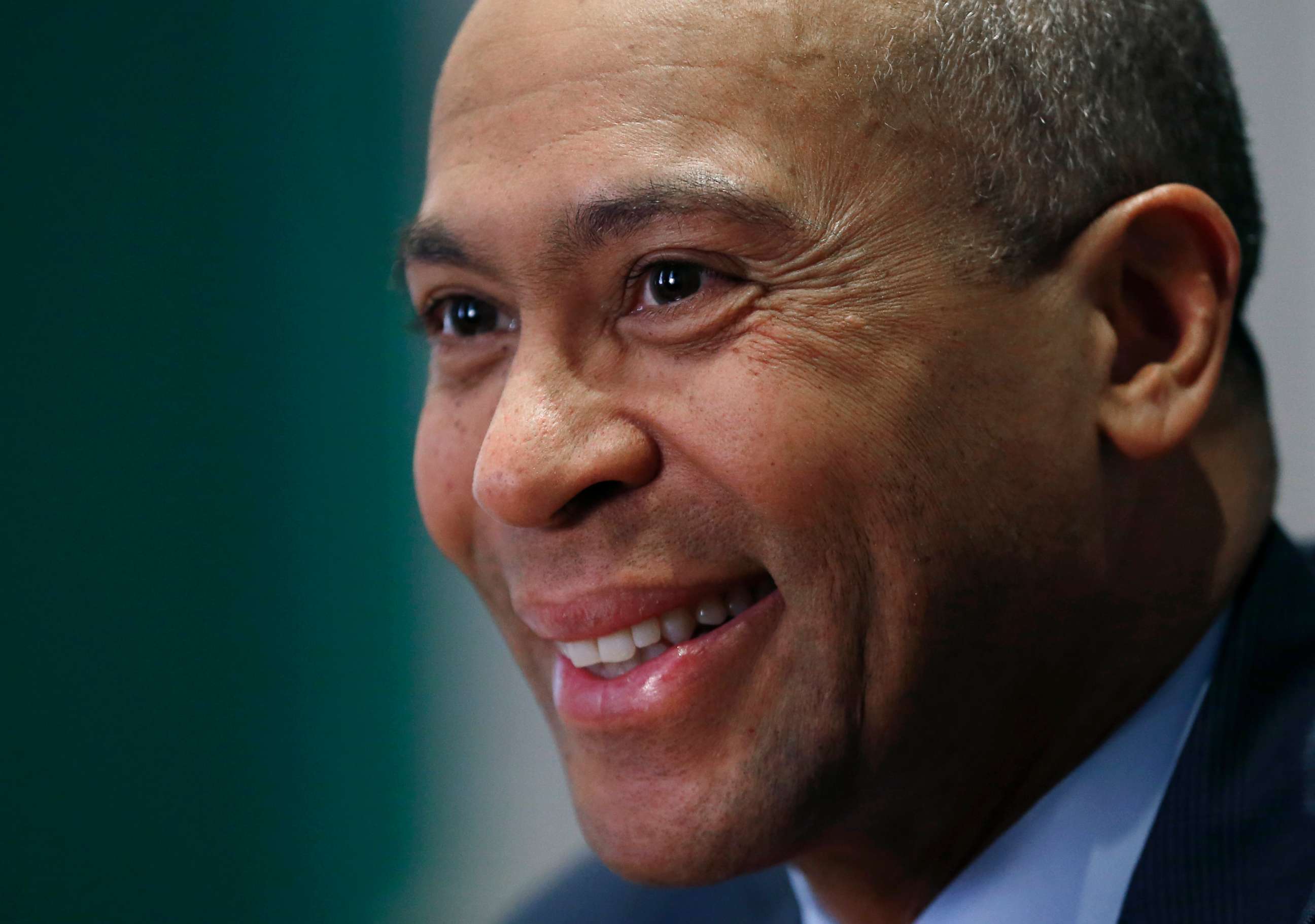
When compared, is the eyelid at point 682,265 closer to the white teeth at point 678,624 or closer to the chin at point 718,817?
the white teeth at point 678,624

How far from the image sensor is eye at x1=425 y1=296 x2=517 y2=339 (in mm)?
1278

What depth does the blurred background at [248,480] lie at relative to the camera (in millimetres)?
1889

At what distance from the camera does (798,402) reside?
1063 mm

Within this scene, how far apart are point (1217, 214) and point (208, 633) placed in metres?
1.64

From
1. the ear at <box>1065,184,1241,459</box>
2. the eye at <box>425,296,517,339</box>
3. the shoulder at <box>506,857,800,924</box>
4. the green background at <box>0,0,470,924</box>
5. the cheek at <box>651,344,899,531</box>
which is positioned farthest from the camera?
the green background at <box>0,0,470,924</box>

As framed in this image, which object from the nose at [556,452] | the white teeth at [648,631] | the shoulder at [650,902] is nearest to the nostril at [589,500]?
the nose at [556,452]

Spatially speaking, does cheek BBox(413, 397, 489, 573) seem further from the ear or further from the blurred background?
the blurred background

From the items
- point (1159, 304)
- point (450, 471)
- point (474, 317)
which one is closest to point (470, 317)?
point (474, 317)

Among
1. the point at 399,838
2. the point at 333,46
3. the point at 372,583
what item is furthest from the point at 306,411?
the point at 399,838

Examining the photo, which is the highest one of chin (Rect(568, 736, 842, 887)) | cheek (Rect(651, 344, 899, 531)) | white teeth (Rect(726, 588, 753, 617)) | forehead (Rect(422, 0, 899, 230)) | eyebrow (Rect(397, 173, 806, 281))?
forehead (Rect(422, 0, 899, 230))

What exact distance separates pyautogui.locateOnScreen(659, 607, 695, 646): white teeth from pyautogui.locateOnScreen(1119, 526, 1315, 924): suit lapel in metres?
0.48

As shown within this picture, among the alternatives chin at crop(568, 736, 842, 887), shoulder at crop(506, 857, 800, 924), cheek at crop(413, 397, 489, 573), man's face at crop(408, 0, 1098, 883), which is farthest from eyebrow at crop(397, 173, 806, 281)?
shoulder at crop(506, 857, 800, 924)

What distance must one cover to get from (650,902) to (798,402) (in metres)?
1.02

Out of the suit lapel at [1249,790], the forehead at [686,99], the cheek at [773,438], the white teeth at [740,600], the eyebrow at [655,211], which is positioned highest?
the forehead at [686,99]
